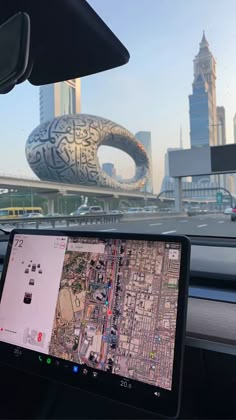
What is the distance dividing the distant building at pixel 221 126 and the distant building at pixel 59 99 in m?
0.74

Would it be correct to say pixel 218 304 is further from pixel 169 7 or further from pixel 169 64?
pixel 169 7

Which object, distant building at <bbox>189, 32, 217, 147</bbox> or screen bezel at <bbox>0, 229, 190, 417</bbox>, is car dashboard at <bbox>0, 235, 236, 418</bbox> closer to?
screen bezel at <bbox>0, 229, 190, 417</bbox>

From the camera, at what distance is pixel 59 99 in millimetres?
1785

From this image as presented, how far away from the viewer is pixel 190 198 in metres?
2.04

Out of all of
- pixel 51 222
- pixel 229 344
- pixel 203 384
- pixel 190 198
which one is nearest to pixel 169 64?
pixel 190 198

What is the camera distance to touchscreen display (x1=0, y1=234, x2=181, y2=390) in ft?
2.84

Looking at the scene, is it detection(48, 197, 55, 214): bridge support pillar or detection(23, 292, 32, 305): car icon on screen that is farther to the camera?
detection(48, 197, 55, 214): bridge support pillar

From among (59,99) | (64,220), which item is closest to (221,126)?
(59,99)

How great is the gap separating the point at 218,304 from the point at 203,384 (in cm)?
34

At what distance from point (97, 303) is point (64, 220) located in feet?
3.66

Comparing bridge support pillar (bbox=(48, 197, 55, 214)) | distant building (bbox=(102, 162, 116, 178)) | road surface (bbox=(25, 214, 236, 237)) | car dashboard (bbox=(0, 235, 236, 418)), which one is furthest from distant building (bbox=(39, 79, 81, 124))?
car dashboard (bbox=(0, 235, 236, 418))

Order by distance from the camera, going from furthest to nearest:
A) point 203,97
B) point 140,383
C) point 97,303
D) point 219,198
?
point 219,198 < point 203,97 < point 97,303 < point 140,383

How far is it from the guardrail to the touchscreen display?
0.82 m

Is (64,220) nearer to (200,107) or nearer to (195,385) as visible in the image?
(200,107)
